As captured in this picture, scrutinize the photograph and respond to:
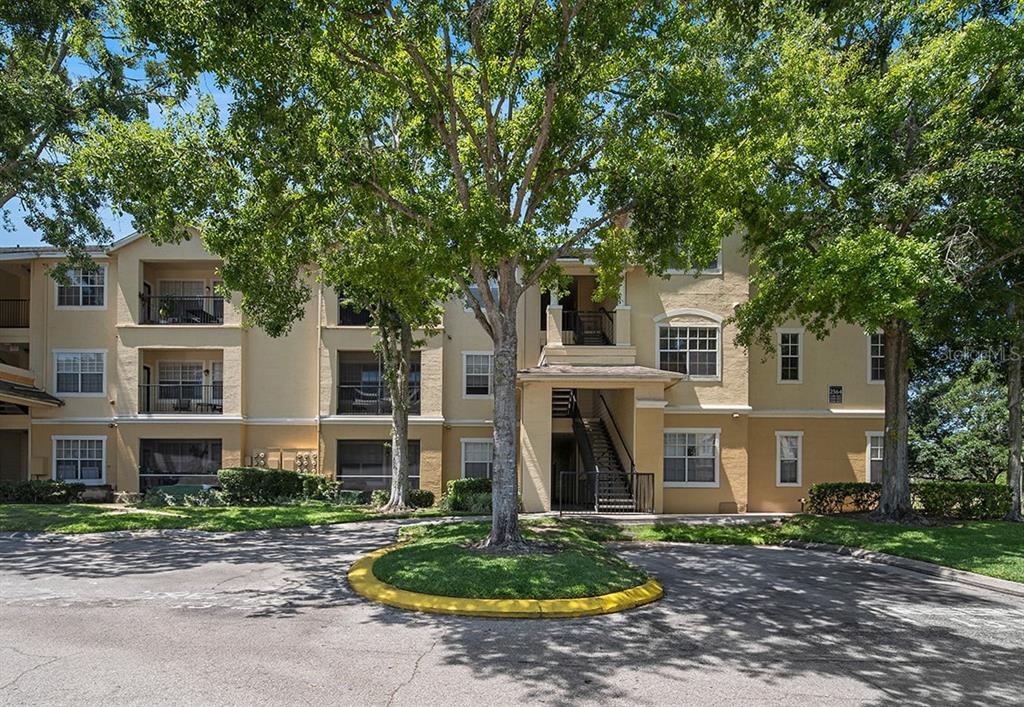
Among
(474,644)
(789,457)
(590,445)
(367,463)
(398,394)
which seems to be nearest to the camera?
(474,644)

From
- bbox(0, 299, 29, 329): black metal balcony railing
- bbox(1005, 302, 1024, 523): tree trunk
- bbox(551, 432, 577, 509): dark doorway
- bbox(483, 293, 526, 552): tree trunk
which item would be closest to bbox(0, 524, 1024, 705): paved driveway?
bbox(483, 293, 526, 552): tree trunk

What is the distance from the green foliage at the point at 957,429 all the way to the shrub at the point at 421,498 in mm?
22853

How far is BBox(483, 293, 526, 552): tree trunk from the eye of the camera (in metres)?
11.1

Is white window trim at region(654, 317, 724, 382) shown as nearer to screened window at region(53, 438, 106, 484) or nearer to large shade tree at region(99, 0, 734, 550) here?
large shade tree at region(99, 0, 734, 550)

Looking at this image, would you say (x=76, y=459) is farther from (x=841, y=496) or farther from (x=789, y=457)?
(x=841, y=496)

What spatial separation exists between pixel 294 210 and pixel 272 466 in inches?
548

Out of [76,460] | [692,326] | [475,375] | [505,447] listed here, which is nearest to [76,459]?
[76,460]

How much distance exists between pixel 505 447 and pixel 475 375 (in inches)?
507

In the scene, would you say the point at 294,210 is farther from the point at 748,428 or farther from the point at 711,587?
the point at 748,428

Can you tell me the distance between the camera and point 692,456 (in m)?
21.2

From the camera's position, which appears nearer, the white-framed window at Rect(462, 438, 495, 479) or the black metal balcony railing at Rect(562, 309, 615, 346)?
the black metal balcony railing at Rect(562, 309, 615, 346)

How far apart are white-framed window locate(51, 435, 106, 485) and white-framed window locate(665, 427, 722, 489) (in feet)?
62.1

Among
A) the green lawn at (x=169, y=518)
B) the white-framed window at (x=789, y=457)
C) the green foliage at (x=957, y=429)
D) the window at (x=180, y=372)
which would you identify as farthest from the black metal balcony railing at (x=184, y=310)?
the green foliage at (x=957, y=429)

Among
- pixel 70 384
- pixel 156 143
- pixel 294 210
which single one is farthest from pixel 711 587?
pixel 70 384
